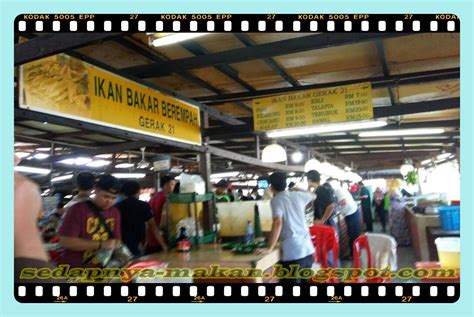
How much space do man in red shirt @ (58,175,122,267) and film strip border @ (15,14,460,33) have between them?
1156 millimetres

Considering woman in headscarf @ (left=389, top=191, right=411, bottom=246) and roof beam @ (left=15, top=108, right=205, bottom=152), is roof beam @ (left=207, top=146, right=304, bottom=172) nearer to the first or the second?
roof beam @ (left=15, top=108, right=205, bottom=152)

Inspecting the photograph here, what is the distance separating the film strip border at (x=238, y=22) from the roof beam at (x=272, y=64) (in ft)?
2.99

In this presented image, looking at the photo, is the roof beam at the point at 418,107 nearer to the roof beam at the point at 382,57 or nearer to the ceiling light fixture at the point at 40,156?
the roof beam at the point at 382,57

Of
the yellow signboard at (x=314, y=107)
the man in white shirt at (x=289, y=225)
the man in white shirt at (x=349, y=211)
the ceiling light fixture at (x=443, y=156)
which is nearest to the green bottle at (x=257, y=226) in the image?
the man in white shirt at (x=289, y=225)

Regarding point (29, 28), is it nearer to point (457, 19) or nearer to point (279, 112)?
point (457, 19)

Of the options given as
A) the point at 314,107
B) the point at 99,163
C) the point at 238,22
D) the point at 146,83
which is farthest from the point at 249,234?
the point at 99,163

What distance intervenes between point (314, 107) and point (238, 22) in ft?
7.05

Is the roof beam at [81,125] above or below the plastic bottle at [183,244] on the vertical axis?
above

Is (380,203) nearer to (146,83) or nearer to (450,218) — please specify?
(450,218)

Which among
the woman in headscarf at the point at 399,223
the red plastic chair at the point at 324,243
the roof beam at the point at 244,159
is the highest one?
the roof beam at the point at 244,159

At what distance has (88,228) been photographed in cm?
273

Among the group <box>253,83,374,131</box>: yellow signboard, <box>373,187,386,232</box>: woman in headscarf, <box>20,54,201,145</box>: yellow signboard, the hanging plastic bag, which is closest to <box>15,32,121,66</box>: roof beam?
<box>20,54,201,145</box>: yellow signboard

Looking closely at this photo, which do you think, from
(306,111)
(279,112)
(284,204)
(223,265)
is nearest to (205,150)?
(279,112)

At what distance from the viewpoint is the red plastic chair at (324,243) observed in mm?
4066
